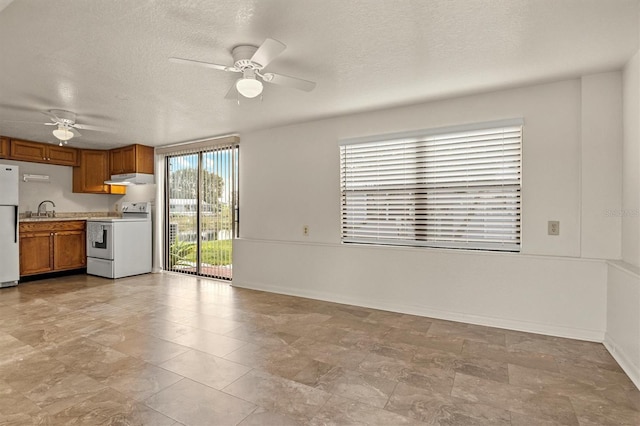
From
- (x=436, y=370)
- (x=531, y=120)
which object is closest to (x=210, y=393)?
(x=436, y=370)

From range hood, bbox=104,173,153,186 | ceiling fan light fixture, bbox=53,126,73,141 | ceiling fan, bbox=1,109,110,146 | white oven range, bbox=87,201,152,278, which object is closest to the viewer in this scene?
ceiling fan, bbox=1,109,110,146

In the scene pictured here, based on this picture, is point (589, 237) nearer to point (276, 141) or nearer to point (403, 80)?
point (403, 80)

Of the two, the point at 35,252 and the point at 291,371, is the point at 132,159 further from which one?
the point at 291,371

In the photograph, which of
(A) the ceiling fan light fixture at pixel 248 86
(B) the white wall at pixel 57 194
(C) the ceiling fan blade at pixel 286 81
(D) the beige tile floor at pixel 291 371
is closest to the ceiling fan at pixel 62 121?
(D) the beige tile floor at pixel 291 371

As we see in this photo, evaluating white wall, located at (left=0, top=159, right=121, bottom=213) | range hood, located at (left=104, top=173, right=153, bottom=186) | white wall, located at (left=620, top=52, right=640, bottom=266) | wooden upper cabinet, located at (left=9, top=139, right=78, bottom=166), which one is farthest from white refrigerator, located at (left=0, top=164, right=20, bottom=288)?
white wall, located at (left=620, top=52, right=640, bottom=266)

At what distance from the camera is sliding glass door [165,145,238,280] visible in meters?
5.32

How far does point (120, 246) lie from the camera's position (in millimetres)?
5621

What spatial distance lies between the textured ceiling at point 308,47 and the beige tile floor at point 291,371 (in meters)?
2.18

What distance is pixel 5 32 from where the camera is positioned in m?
2.18

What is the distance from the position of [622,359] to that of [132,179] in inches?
262

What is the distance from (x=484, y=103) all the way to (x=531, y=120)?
18.2 inches

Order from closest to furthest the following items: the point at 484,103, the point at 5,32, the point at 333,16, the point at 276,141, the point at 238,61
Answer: the point at 333,16 < the point at 5,32 < the point at 238,61 < the point at 484,103 < the point at 276,141

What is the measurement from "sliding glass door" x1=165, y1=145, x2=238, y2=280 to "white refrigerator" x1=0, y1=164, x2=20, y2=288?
6.81 feet

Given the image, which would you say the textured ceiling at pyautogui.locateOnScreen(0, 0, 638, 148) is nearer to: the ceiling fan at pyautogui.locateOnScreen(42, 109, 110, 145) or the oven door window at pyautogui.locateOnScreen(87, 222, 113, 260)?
the ceiling fan at pyautogui.locateOnScreen(42, 109, 110, 145)
